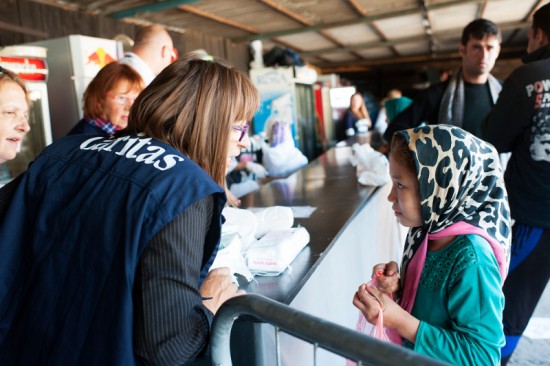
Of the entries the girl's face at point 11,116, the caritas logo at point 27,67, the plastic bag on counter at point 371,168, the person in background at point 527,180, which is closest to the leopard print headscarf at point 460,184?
the person in background at point 527,180

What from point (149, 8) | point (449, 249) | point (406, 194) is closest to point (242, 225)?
point (406, 194)

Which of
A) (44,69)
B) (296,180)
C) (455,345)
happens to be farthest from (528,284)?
(44,69)

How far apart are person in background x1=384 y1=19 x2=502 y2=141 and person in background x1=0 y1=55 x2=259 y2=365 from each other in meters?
2.15

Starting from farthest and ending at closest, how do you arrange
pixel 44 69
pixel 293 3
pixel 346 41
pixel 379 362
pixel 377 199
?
pixel 346 41
pixel 293 3
pixel 44 69
pixel 377 199
pixel 379 362

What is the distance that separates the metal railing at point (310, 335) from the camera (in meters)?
0.64

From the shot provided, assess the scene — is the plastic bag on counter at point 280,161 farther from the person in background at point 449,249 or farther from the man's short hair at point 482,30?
the person in background at point 449,249

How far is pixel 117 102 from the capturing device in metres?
2.54

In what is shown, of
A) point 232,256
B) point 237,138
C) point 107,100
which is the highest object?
point 107,100

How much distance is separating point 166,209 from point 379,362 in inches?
18.4

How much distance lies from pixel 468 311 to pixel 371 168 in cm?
211

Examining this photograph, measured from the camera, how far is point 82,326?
0.89m

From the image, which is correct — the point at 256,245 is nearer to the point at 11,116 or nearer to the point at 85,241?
the point at 85,241

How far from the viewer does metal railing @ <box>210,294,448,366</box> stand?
0.64 metres

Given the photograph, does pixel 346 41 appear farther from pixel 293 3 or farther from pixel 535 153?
pixel 535 153
